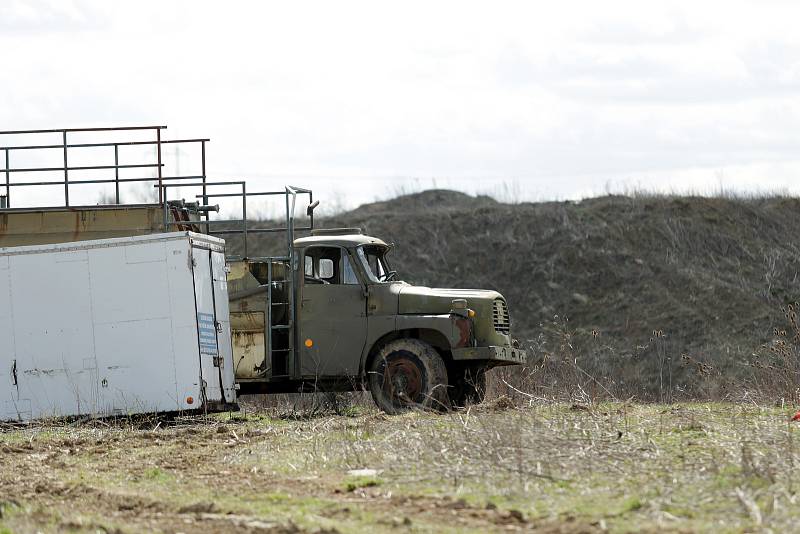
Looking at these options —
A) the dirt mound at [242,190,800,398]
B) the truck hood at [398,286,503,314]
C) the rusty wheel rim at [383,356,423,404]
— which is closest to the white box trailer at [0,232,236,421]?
the rusty wheel rim at [383,356,423,404]

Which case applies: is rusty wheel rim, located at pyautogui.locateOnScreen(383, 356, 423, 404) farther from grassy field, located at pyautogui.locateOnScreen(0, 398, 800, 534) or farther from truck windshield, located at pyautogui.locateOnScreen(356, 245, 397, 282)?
grassy field, located at pyautogui.locateOnScreen(0, 398, 800, 534)

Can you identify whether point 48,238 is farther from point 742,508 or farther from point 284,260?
point 742,508

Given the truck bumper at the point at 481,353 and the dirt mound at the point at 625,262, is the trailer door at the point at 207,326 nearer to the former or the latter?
the truck bumper at the point at 481,353

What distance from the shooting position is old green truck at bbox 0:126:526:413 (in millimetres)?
15969

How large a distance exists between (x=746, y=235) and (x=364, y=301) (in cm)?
2694

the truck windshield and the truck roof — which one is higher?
the truck roof

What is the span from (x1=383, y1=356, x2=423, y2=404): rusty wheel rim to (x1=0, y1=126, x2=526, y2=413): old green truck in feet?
0.04

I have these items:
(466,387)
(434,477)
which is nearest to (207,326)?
(466,387)

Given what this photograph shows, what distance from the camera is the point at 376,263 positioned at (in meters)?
16.8

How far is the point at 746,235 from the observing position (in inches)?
1594

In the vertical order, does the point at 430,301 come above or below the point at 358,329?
above

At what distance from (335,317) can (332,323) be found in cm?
9

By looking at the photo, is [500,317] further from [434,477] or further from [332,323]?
[434,477]

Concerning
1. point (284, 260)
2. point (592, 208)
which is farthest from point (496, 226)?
point (284, 260)
